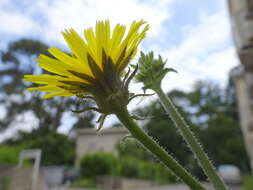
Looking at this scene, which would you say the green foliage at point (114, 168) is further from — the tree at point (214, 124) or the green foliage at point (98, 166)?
the tree at point (214, 124)

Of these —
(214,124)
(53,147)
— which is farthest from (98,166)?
(214,124)

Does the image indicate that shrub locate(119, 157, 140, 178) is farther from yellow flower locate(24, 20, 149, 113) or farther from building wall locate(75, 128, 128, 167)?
yellow flower locate(24, 20, 149, 113)

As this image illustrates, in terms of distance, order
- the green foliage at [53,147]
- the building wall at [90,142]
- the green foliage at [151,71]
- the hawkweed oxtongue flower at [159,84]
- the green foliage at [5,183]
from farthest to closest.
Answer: the building wall at [90,142] < the green foliage at [53,147] < the green foliage at [5,183] < the green foliage at [151,71] < the hawkweed oxtongue flower at [159,84]

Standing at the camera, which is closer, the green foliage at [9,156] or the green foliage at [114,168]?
the green foliage at [9,156]

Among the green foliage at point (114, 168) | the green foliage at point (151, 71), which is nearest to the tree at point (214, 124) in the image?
the green foliage at point (114, 168)

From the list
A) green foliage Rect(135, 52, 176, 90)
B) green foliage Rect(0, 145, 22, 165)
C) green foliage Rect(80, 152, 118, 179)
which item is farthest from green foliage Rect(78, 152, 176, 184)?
green foliage Rect(135, 52, 176, 90)

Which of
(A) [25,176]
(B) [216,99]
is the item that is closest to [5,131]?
(A) [25,176]

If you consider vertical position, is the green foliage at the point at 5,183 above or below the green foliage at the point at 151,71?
below
